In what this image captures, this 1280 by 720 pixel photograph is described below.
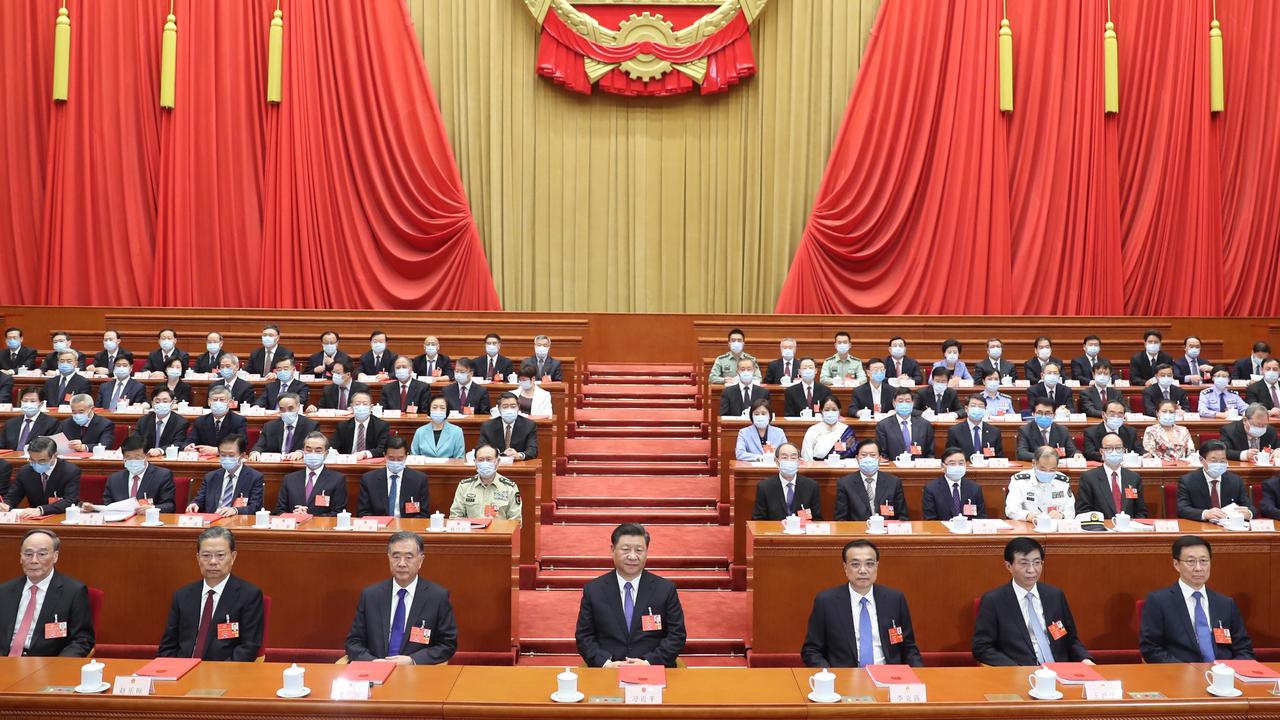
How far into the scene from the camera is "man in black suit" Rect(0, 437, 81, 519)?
611 cm

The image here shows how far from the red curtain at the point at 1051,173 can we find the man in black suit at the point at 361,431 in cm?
552

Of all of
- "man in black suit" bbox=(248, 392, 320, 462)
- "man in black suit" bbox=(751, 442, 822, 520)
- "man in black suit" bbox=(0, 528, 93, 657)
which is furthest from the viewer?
"man in black suit" bbox=(248, 392, 320, 462)

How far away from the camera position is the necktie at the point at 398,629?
446cm

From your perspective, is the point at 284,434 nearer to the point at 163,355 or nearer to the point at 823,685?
the point at 163,355

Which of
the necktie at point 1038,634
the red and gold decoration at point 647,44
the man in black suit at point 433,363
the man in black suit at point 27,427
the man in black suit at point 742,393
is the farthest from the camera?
the red and gold decoration at point 647,44

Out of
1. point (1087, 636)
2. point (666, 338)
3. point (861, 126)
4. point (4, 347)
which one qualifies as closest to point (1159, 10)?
point (861, 126)

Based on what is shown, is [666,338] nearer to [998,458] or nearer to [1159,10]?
[998,458]

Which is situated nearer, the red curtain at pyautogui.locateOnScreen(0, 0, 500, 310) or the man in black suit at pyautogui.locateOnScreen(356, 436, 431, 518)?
the man in black suit at pyautogui.locateOnScreen(356, 436, 431, 518)

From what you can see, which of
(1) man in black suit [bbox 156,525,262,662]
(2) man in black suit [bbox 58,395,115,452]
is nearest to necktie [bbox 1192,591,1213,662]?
(1) man in black suit [bbox 156,525,262,662]

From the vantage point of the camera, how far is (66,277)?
1157 centimetres

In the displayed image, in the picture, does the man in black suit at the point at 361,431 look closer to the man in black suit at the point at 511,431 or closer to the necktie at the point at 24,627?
the man in black suit at the point at 511,431

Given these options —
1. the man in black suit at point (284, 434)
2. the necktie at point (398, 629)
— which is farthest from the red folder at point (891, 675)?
the man in black suit at point (284, 434)

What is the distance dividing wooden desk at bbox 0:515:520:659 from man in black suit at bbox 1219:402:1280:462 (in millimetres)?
5225

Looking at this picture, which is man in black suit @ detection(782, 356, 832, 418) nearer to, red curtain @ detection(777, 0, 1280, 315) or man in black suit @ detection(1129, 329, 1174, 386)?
man in black suit @ detection(1129, 329, 1174, 386)
